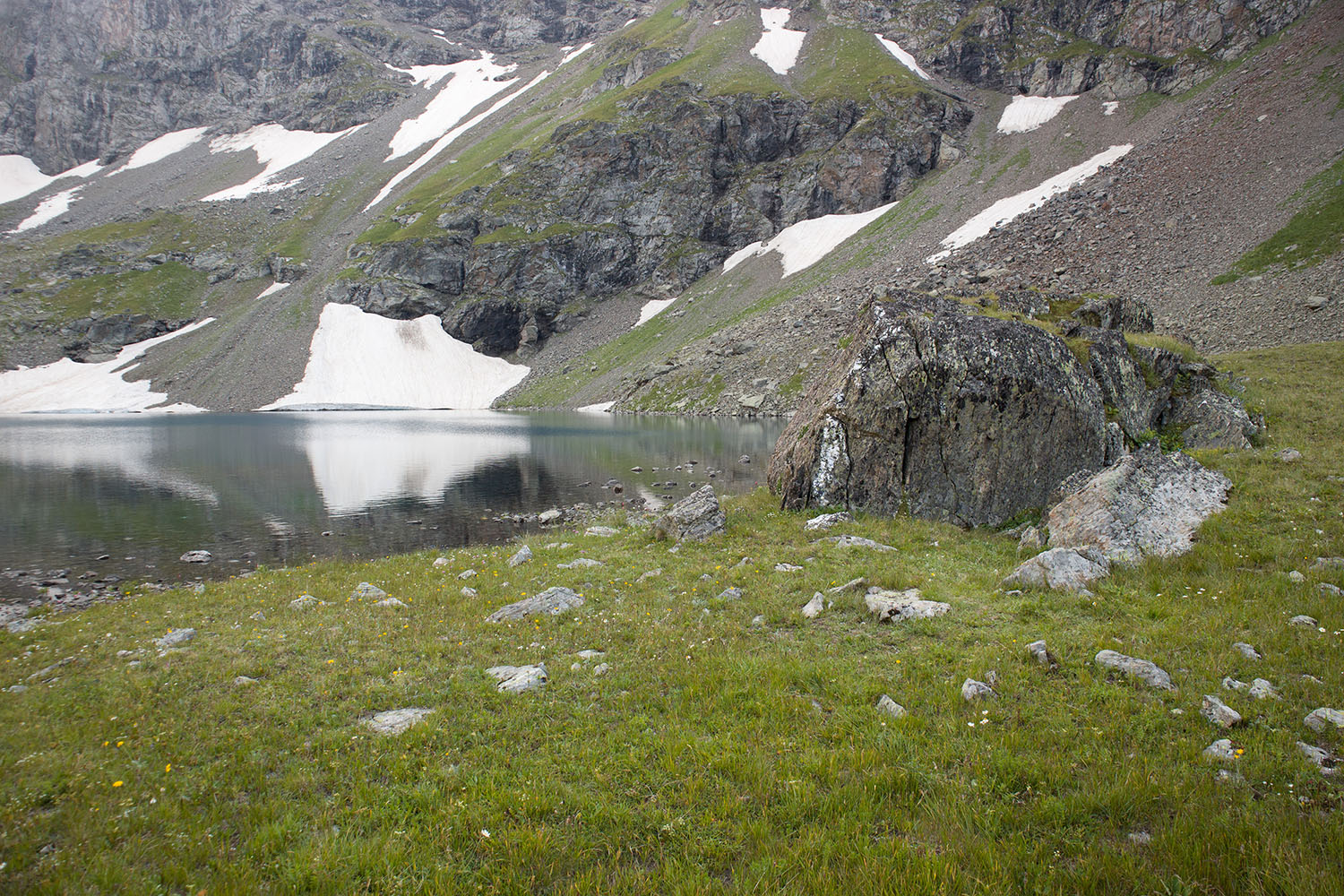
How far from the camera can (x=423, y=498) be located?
33.6m

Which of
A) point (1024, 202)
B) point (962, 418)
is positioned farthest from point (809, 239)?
point (962, 418)

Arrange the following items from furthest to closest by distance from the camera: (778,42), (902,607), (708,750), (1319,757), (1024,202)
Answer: (778,42) → (1024,202) → (902,607) → (708,750) → (1319,757)

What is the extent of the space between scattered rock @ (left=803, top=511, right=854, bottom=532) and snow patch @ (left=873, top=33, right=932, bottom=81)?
156931mm

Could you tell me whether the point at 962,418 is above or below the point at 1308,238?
below

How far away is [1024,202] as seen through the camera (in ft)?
292

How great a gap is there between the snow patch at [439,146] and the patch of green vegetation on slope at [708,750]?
17465cm

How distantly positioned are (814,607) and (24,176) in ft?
925

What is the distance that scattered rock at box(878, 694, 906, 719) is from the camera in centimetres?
732

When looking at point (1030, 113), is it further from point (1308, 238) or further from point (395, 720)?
point (395, 720)

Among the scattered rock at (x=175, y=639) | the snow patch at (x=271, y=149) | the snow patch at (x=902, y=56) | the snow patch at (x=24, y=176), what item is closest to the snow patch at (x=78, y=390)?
the snow patch at (x=271, y=149)

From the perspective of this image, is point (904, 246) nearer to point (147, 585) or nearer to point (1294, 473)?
point (1294, 473)

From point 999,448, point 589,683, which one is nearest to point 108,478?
point 589,683

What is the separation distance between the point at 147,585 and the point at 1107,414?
1262 inches

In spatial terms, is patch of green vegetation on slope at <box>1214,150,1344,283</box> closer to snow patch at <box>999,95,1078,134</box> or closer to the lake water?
the lake water
